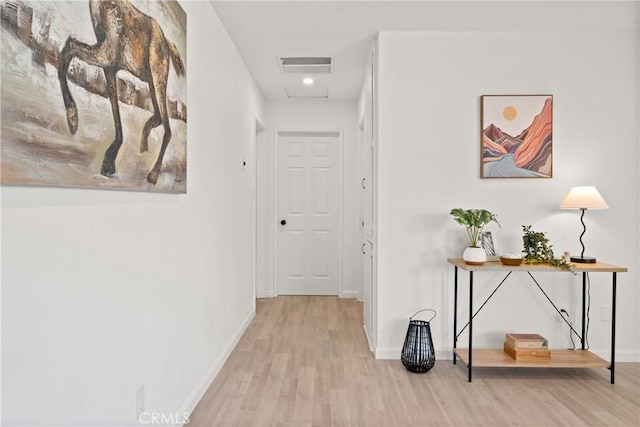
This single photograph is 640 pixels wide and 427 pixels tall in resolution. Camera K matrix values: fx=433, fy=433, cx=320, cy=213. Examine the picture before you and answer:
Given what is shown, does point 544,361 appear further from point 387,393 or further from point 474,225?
point 387,393

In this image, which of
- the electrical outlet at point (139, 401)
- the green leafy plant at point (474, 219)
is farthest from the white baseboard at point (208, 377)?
the green leafy plant at point (474, 219)

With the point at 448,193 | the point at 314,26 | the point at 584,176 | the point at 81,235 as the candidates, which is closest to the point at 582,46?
the point at 584,176

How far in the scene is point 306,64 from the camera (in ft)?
12.9

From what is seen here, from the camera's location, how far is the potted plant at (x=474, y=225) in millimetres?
2898

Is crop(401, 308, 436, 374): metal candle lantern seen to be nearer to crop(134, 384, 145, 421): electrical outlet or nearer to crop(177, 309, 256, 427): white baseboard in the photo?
crop(177, 309, 256, 427): white baseboard

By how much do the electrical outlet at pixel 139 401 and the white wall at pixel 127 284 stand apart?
0.11 feet

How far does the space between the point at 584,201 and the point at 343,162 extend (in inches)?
116

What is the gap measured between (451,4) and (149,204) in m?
2.24

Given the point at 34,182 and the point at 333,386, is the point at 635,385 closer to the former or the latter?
the point at 333,386

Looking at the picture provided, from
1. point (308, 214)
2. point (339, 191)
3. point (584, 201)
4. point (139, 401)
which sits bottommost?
point (139, 401)

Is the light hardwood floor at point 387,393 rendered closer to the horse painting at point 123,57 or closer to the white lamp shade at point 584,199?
the white lamp shade at point 584,199

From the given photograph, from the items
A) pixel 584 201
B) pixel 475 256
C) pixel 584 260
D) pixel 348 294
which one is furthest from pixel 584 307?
pixel 348 294

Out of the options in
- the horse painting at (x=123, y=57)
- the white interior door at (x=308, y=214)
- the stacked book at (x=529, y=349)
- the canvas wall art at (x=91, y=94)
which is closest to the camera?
the canvas wall art at (x=91, y=94)

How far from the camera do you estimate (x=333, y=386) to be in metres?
2.73
